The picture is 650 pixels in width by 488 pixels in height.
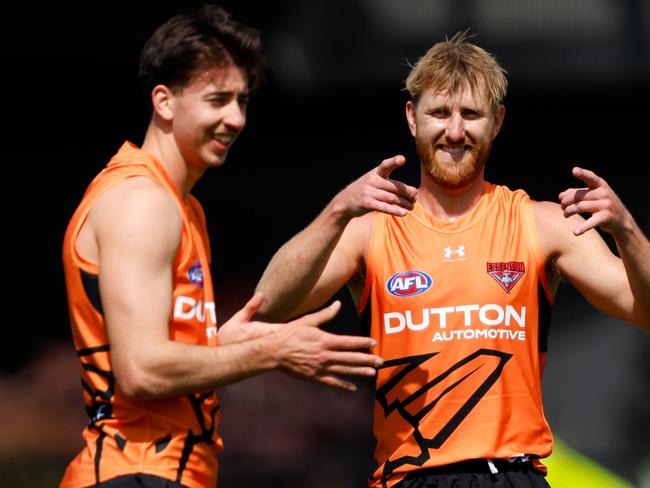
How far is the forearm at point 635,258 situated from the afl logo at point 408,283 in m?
0.66

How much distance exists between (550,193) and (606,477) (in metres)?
1.69

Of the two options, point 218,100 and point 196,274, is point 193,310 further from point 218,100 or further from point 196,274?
point 218,100

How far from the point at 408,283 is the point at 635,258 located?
0.76m

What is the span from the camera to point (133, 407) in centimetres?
329

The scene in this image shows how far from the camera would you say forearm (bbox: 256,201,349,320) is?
3936 millimetres

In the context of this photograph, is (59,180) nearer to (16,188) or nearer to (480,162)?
(16,188)

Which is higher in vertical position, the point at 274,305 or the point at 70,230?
the point at 70,230

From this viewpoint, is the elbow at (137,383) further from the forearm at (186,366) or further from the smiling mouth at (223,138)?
the smiling mouth at (223,138)

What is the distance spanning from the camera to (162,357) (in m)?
3.13

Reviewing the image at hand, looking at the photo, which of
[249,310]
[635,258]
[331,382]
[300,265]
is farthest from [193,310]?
[635,258]

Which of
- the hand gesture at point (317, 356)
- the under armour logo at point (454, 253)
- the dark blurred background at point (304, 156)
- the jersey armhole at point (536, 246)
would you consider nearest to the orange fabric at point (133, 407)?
the hand gesture at point (317, 356)

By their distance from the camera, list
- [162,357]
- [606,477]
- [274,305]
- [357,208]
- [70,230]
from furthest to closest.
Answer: [606,477] → [274,305] → [357,208] → [70,230] → [162,357]

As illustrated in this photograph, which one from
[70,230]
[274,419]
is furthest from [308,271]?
[274,419]

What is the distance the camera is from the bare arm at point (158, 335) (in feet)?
10.3
